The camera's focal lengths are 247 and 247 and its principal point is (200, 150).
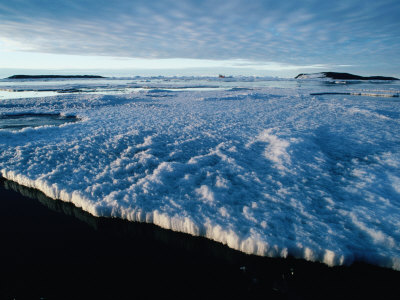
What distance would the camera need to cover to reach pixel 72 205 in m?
4.13

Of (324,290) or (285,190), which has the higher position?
(285,190)

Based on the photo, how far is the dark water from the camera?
8.41 ft

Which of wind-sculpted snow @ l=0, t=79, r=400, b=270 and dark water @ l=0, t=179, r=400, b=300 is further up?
wind-sculpted snow @ l=0, t=79, r=400, b=270

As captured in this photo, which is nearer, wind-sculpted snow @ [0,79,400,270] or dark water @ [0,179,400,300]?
dark water @ [0,179,400,300]

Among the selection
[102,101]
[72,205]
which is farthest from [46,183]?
[102,101]

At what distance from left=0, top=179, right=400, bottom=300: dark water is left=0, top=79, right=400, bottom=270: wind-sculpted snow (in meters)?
0.17

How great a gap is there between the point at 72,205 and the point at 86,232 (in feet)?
2.86

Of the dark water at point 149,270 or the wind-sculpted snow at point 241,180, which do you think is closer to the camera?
the dark water at point 149,270

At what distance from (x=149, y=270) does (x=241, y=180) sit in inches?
94.6

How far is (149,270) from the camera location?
2855mm

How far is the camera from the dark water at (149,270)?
256cm

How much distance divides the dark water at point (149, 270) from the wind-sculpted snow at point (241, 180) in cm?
17

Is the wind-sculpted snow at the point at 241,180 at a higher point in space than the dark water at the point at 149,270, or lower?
higher

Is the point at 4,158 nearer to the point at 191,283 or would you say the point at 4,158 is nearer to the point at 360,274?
the point at 191,283
